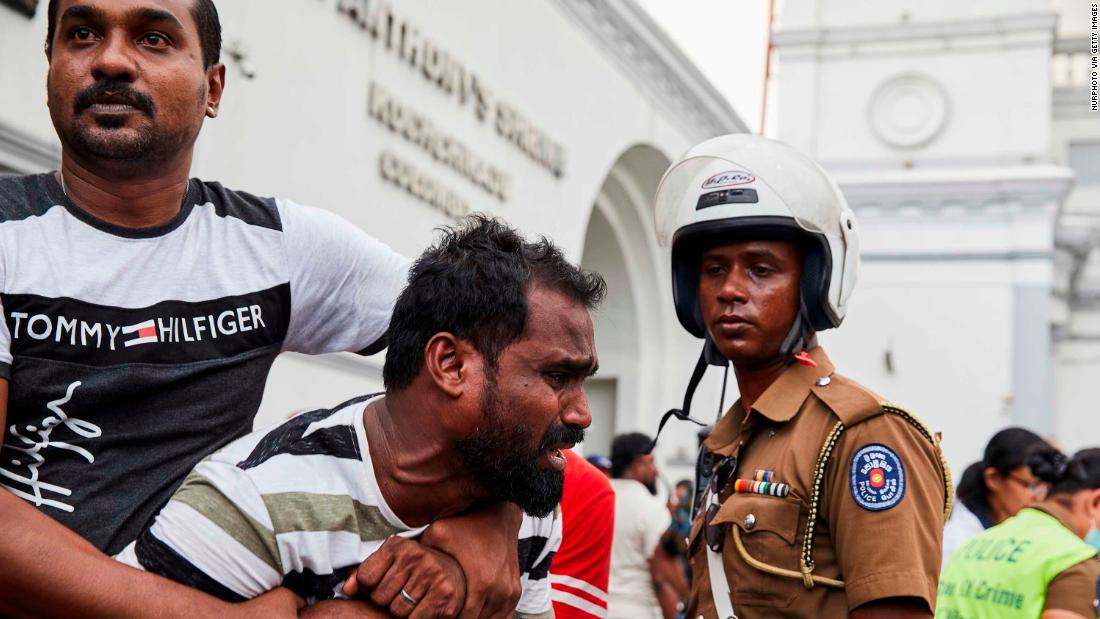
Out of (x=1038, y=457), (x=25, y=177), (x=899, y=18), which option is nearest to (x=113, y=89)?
(x=25, y=177)

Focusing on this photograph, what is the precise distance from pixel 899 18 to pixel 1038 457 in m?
17.4

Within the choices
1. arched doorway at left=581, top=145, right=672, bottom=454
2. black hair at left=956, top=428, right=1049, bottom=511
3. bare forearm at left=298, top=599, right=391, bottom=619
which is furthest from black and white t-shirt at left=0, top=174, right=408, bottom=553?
arched doorway at left=581, top=145, right=672, bottom=454

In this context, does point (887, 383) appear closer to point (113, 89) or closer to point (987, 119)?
point (987, 119)

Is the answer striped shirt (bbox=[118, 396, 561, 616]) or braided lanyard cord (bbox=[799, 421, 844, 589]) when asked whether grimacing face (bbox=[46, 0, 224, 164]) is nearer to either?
striped shirt (bbox=[118, 396, 561, 616])

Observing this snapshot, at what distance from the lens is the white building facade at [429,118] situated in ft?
22.2

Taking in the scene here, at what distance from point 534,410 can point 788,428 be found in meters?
0.89

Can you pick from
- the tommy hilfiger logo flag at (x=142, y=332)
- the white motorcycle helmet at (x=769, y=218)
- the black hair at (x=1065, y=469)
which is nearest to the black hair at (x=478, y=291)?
the tommy hilfiger logo flag at (x=142, y=332)

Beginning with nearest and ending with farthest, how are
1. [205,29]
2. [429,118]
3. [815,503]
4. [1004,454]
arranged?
[205,29]
[815,503]
[1004,454]
[429,118]

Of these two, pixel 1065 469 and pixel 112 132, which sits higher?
pixel 112 132

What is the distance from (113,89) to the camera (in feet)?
6.76

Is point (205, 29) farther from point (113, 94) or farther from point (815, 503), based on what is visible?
point (815, 503)

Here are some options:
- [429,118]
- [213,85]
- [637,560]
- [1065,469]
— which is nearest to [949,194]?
[429,118]

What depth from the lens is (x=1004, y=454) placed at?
208 inches

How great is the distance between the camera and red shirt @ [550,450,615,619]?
316 centimetres
